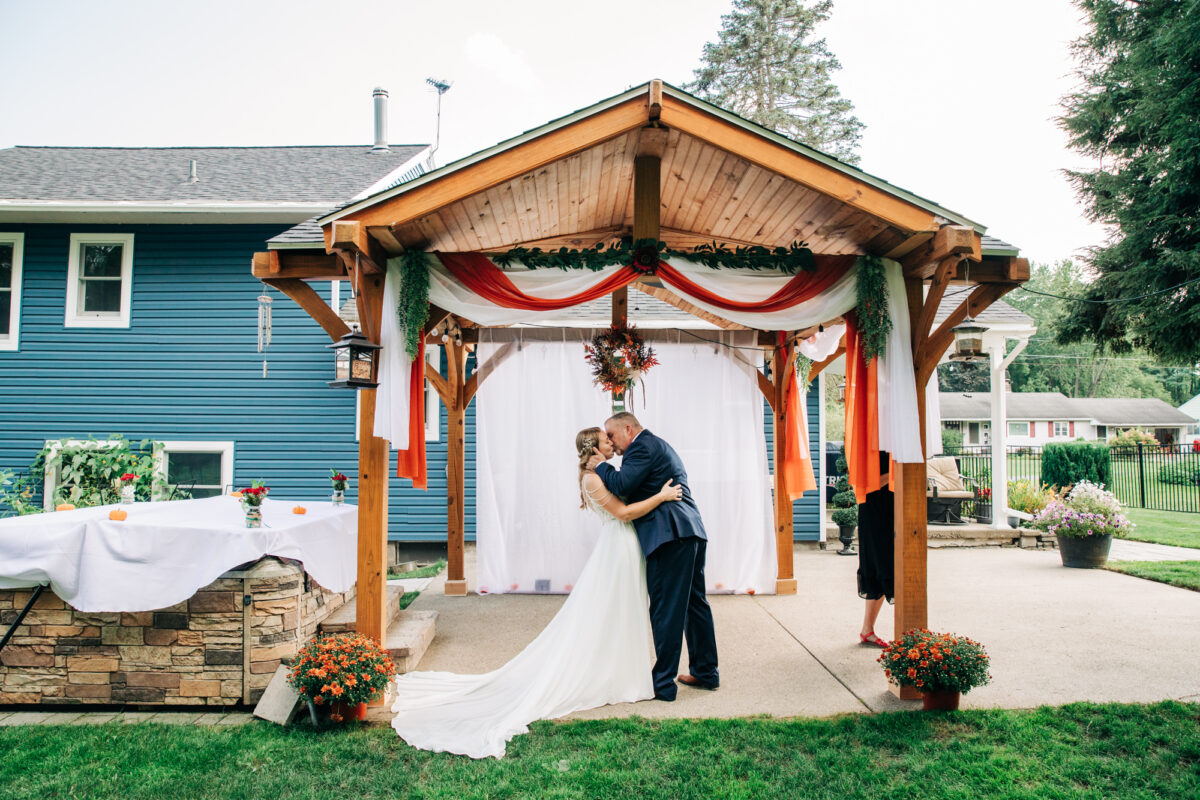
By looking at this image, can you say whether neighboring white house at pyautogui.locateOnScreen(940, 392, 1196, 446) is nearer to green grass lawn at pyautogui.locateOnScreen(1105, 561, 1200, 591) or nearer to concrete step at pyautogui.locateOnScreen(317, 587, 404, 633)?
green grass lawn at pyautogui.locateOnScreen(1105, 561, 1200, 591)

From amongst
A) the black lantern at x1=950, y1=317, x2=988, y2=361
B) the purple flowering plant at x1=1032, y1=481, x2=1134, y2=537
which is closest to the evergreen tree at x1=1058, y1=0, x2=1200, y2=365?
the purple flowering plant at x1=1032, y1=481, x2=1134, y2=537

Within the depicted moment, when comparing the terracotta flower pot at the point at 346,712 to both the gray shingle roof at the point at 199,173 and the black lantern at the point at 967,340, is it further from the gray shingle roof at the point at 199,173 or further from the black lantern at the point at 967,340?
the gray shingle roof at the point at 199,173

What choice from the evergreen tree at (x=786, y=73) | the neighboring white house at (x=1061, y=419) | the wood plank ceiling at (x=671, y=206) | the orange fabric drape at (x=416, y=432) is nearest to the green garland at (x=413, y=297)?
the wood plank ceiling at (x=671, y=206)

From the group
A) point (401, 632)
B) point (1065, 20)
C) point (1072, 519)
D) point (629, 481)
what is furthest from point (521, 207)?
point (1065, 20)

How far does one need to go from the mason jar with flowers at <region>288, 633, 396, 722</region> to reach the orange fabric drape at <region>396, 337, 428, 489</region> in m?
1.22

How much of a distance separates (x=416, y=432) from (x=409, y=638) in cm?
142

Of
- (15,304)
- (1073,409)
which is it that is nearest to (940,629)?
(15,304)

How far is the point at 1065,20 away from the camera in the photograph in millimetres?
11766

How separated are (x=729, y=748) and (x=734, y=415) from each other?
420 cm

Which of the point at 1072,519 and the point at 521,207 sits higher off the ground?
the point at 521,207

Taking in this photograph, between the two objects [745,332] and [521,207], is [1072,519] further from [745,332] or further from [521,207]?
[521,207]

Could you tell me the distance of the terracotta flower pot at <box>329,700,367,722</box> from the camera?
392cm

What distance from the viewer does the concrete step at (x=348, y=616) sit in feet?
15.2

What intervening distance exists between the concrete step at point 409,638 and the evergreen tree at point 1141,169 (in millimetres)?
9978
